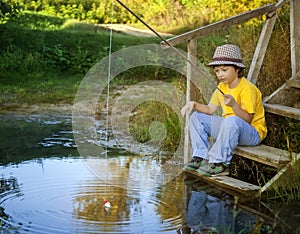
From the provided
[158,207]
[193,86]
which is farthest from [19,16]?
[158,207]

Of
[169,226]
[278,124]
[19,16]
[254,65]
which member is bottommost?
[169,226]

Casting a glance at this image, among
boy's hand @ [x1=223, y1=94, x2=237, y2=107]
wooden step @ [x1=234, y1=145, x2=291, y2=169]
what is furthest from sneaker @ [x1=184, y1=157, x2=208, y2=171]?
boy's hand @ [x1=223, y1=94, x2=237, y2=107]

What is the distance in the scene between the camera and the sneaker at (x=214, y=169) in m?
5.83

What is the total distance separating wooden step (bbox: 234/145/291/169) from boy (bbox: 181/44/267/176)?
79 millimetres

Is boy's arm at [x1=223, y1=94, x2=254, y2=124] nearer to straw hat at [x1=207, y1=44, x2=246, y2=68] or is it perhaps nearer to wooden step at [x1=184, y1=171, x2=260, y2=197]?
straw hat at [x1=207, y1=44, x2=246, y2=68]

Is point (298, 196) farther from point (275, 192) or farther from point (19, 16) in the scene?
point (19, 16)

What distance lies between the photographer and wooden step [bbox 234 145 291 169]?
5379mm

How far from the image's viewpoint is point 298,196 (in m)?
5.22

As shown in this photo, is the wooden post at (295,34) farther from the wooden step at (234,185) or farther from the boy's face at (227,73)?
the wooden step at (234,185)

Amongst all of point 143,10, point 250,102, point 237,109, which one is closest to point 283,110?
point 250,102

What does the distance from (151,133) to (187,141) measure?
1418 millimetres

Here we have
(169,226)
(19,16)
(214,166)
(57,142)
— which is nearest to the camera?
(169,226)

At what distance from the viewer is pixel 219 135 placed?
19.1 ft

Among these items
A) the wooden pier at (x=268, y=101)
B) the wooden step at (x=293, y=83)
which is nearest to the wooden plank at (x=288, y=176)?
the wooden pier at (x=268, y=101)
